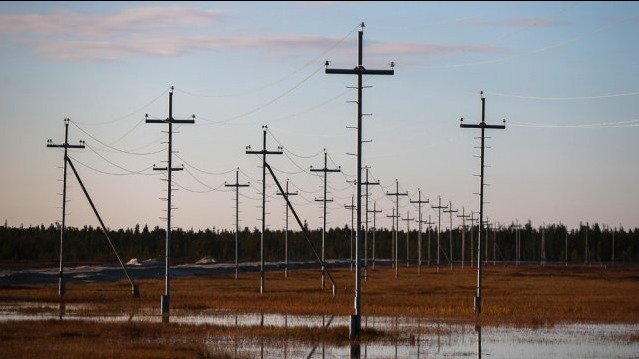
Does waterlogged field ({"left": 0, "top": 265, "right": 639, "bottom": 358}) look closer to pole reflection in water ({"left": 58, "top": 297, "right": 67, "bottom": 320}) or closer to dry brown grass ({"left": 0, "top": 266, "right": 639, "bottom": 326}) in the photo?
dry brown grass ({"left": 0, "top": 266, "right": 639, "bottom": 326})

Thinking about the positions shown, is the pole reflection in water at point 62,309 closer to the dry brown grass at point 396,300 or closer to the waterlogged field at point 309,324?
the waterlogged field at point 309,324

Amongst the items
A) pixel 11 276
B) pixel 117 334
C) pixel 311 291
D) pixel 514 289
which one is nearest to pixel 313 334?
pixel 117 334

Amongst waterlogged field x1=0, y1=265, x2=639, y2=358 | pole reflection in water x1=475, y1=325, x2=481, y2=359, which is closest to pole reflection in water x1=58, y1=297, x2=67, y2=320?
waterlogged field x1=0, y1=265, x2=639, y2=358

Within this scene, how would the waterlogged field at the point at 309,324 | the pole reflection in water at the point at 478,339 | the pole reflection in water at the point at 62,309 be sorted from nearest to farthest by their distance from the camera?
the pole reflection in water at the point at 478,339 → the waterlogged field at the point at 309,324 → the pole reflection in water at the point at 62,309

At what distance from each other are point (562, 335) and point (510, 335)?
6.44 feet

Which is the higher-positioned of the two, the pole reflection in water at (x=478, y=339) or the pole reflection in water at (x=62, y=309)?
the pole reflection in water at (x=62, y=309)

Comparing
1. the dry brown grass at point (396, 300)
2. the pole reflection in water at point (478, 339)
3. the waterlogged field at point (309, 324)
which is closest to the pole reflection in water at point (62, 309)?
the waterlogged field at point (309, 324)

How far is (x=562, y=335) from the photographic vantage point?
152 feet

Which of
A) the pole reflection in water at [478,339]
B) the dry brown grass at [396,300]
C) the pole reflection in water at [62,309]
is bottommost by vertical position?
the pole reflection in water at [478,339]

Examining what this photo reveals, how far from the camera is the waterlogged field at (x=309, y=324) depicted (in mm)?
38938

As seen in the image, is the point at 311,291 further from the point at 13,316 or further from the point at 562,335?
the point at 562,335

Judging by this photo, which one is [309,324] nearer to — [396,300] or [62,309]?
[62,309]

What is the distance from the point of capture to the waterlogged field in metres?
38.9

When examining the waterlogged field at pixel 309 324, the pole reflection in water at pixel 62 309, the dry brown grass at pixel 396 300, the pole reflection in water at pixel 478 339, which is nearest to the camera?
the pole reflection in water at pixel 478 339
